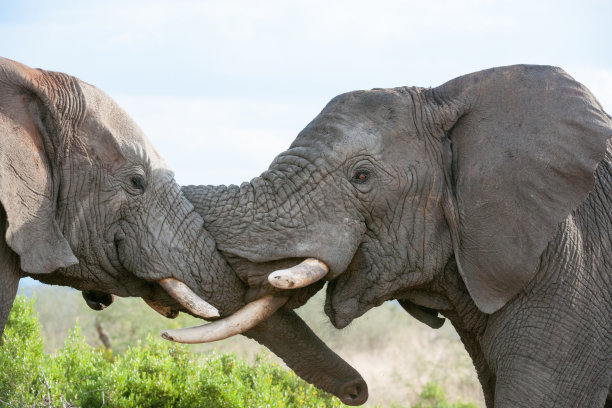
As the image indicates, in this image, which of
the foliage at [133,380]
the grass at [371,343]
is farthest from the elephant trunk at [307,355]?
the grass at [371,343]

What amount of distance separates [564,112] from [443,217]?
92cm

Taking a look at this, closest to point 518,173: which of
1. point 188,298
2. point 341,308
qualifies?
point 341,308

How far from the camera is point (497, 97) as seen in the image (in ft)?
19.2

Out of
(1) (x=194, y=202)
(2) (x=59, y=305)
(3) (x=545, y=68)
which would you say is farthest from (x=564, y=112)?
(2) (x=59, y=305)

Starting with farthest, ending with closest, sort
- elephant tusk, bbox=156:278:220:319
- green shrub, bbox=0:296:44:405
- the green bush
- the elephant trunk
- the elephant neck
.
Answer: the green bush, green shrub, bbox=0:296:44:405, the elephant trunk, the elephant neck, elephant tusk, bbox=156:278:220:319

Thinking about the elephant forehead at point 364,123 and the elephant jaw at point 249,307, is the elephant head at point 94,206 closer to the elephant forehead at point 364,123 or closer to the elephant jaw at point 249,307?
the elephant jaw at point 249,307

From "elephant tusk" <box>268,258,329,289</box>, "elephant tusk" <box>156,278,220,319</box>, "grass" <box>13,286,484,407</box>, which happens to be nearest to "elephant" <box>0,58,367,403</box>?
"elephant tusk" <box>156,278,220,319</box>

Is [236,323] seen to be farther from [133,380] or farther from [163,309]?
[133,380]

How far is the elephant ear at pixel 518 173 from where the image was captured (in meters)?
5.64

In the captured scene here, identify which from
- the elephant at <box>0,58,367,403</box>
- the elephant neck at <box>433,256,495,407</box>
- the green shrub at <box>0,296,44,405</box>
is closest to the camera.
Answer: the elephant at <box>0,58,367,403</box>

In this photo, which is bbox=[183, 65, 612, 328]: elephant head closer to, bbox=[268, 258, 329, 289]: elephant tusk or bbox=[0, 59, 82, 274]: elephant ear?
bbox=[268, 258, 329, 289]: elephant tusk

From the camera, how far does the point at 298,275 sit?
220 inches

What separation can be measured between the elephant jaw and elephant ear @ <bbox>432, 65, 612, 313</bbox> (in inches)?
35.1

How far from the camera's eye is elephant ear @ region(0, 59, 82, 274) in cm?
532
